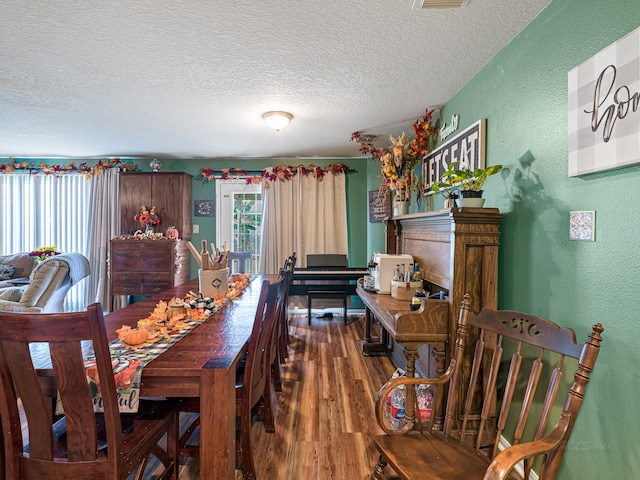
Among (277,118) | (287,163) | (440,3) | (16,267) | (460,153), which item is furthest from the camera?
(287,163)

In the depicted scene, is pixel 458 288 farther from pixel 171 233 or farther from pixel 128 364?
pixel 171 233

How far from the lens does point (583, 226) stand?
1.47 m

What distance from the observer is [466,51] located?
7.14 feet

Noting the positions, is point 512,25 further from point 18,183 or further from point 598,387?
point 18,183

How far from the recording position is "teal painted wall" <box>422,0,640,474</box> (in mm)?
1265

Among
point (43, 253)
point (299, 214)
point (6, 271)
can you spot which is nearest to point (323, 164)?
point (299, 214)

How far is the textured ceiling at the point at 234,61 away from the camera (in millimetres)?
1795

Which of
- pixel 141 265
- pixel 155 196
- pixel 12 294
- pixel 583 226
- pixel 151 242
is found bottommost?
pixel 12 294

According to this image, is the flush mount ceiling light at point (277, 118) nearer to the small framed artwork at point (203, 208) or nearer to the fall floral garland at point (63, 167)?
the small framed artwork at point (203, 208)

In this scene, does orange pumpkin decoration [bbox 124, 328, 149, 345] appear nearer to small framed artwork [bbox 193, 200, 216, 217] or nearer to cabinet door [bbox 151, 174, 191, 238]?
cabinet door [bbox 151, 174, 191, 238]

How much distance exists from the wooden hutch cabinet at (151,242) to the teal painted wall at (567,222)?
412 centimetres

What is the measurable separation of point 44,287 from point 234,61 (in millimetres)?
3221

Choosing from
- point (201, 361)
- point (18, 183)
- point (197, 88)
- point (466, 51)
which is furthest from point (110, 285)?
point (466, 51)

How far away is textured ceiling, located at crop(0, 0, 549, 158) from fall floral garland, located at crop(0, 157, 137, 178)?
124cm
